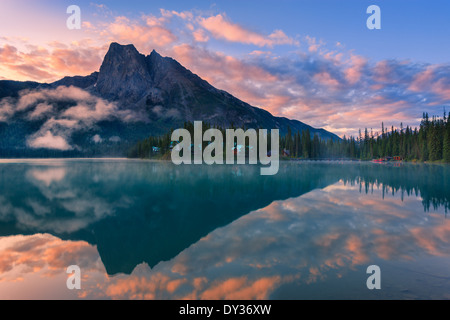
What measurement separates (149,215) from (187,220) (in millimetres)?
4331

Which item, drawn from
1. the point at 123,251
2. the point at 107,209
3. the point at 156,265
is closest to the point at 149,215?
the point at 107,209

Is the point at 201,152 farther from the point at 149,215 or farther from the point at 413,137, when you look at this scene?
the point at 149,215

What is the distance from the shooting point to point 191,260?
1273 centimetres

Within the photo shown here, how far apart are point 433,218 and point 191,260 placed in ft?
66.9

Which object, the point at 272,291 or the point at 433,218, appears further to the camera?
the point at 433,218

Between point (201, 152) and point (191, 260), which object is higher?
point (201, 152)

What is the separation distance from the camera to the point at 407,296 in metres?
8.57

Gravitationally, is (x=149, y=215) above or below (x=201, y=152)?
below

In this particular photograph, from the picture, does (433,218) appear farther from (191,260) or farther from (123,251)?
(123,251)

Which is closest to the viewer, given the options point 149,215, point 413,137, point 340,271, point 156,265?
point 340,271

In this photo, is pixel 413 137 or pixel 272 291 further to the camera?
pixel 413 137
